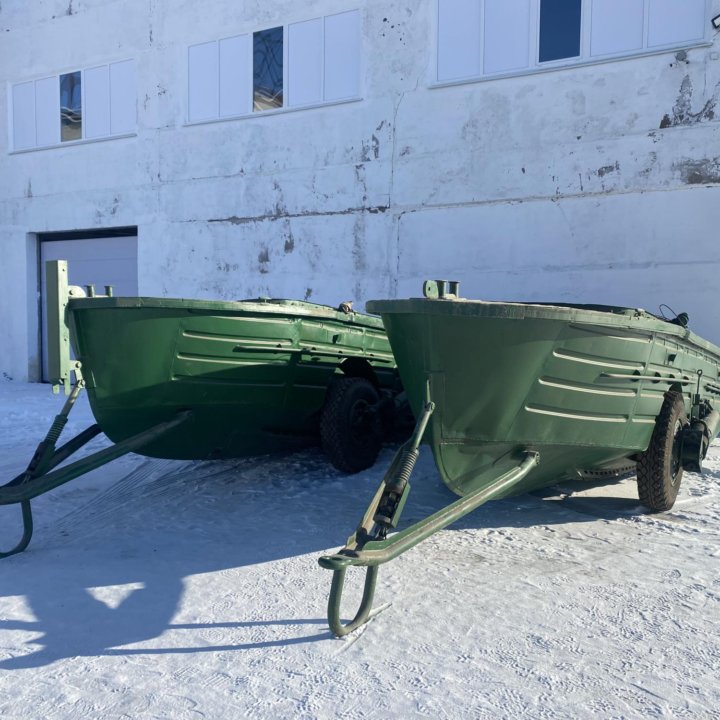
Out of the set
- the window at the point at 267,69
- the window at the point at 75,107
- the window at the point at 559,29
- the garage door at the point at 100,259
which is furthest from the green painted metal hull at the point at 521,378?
the window at the point at 75,107

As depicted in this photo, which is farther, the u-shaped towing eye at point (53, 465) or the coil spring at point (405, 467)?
the u-shaped towing eye at point (53, 465)

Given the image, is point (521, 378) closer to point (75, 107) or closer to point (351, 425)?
point (351, 425)

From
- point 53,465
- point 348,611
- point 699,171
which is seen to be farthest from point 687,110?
point 53,465

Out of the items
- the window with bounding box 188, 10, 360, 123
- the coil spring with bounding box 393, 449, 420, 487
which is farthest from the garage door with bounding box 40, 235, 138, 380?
the coil spring with bounding box 393, 449, 420, 487

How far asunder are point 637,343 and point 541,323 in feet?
2.49

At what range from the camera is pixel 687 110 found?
765 cm

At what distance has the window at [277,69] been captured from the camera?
9.57 m

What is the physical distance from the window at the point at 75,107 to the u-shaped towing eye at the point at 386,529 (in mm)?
9552

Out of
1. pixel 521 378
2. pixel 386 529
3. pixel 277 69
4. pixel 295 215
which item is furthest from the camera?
pixel 277 69

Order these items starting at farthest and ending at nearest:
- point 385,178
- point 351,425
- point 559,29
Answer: point 385,178 < point 559,29 < point 351,425

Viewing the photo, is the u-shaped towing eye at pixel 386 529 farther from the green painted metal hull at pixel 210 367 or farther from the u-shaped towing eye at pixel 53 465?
the u-shaped towing eye at pixel 53 465

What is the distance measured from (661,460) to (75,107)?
426 inches

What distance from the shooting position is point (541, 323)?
11.8 ft

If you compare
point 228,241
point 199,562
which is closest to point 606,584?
point 199,562
